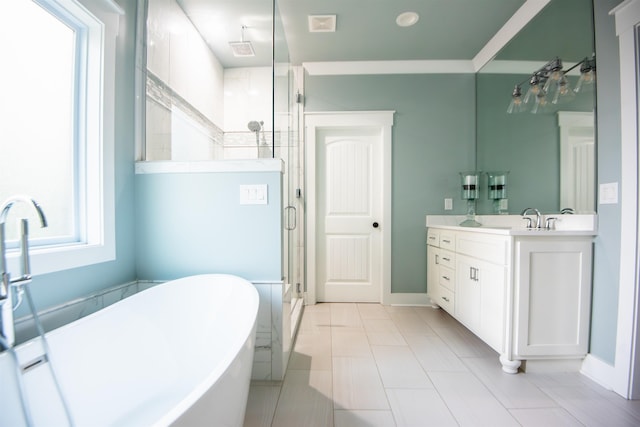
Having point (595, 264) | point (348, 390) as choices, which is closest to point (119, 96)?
point (348, 390)

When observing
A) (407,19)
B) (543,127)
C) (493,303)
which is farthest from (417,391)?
(407,19)

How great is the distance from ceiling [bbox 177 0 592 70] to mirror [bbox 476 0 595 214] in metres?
0.03

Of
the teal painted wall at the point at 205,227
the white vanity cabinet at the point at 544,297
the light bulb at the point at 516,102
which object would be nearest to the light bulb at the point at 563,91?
the light bulb at the point at 516,102

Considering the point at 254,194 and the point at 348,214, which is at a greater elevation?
the point at 254,194

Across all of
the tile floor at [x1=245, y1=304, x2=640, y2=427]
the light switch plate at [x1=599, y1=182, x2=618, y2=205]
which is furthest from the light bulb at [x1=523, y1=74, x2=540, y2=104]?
the tile floor at [x1=245, y1=304, x2=640, y2=427]

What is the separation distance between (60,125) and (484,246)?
8.17 feet

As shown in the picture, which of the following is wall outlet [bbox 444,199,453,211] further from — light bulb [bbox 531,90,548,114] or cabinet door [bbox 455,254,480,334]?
light bulb [bbox 531,90,548,114]

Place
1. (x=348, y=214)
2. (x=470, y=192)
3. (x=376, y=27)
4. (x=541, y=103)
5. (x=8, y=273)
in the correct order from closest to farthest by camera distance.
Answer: (x=8, y=273) → (x=541, y=103) → (x=376, y=27) → (x=470, y=192) → (x=348, y=214)

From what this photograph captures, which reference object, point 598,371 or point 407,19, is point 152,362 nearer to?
point 598,371

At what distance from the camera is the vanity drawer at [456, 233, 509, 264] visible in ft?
5.03

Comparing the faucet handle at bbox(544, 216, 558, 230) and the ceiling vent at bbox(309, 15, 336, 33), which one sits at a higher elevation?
the ceiling vent at bbox(309, 15, 336, 33)

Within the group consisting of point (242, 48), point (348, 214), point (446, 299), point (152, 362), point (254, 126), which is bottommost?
point (446, 299)

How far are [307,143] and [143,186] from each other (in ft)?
5.46

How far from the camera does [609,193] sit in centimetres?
140
